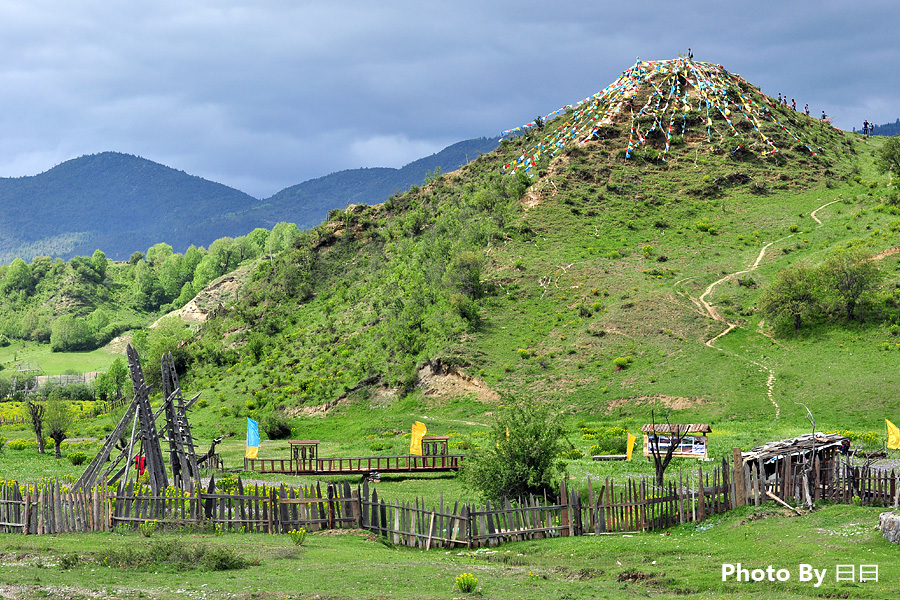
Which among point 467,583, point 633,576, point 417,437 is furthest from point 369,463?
point 467,583

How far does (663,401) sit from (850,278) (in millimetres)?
23893

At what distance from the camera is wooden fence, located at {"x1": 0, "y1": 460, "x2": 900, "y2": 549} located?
2702 centimetres

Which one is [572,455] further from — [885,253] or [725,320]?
[885,253]

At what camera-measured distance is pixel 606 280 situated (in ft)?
296

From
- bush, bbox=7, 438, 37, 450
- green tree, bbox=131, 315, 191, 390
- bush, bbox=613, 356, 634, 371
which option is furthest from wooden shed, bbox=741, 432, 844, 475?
bush, bbox=7, 438, 37, 450

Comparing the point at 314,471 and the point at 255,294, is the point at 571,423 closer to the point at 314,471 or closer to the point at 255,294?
the point at 314,471

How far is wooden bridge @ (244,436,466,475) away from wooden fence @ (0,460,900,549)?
1911 cm

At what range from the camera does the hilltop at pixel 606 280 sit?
7131 centimetres

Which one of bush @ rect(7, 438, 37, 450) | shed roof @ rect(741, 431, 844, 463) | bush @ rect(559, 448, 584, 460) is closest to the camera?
shed roof @ rect(741, 431, 844, 463)

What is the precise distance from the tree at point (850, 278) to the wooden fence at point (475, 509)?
52.4m

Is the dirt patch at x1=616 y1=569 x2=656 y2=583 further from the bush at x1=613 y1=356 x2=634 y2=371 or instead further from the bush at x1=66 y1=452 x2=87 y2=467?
the bush at x1=613 y1=356 x2=634 y2=371

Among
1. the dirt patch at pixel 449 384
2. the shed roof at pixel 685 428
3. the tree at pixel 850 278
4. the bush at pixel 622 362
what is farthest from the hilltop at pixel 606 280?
the shed roof at pixel 685 428

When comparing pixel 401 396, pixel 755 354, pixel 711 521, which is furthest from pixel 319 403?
pixel 711 521

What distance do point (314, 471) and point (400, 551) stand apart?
73.7 feet
